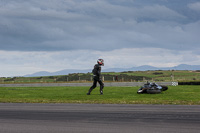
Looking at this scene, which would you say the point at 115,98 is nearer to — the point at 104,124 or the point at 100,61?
the point at 100,61

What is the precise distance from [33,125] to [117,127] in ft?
6.83

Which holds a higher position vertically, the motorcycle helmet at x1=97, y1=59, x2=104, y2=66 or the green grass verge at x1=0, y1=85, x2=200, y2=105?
the motorcycle helmet at x1=97, y1=59, x2=104, y2=66

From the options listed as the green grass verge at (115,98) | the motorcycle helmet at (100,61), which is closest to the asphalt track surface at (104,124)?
the green grass verge at (115,98)

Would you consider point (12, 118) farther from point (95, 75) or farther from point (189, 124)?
point (95, 75)

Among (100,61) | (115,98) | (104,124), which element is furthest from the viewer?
(100,61)

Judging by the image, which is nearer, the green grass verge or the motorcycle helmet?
the green grass verge

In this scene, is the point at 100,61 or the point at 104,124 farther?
the point at 100,61

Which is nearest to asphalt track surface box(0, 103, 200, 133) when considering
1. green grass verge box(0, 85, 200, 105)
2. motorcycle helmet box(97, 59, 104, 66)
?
green grass verge box(0, 85, 200, 105)

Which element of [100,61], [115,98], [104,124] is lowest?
[104,124]

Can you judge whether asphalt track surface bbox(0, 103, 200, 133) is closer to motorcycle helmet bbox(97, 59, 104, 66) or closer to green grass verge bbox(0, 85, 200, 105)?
green grass verge bbox(0, 85, 200, 105)

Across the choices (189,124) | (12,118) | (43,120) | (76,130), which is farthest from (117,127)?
(12,118)

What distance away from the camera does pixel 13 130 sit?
7070 millimetres

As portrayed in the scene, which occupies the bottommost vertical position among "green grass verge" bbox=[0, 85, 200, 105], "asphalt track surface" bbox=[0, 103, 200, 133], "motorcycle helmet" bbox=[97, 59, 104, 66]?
"asphalt track surface" bbox=[0, 103, 200, 133]

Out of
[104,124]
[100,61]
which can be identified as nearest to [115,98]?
[100,61]
